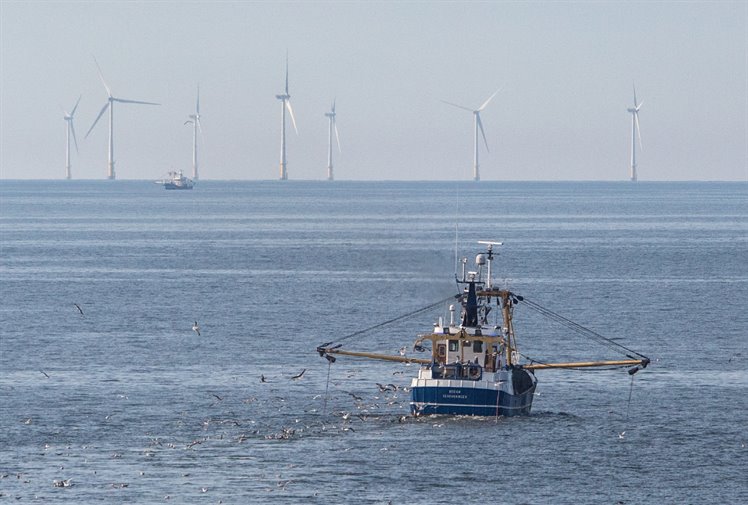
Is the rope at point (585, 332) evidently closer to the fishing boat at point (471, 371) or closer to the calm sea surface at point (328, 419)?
the calm sea surface at point (328, 419)

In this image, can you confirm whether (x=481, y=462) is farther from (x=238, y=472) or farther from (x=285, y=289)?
(x=285, y=289)

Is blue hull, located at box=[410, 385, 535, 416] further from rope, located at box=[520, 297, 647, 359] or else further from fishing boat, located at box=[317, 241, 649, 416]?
rope, located at box=[520, 297, 647, 359]

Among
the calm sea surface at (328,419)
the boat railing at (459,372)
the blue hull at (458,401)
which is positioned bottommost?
the calm sea surface at (328,419)

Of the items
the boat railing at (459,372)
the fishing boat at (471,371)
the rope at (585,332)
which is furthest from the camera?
the rope at (585,332)

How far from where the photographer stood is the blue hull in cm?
9119

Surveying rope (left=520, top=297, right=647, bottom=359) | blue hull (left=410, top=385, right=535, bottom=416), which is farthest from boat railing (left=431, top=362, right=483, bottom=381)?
rope (left=520, top=297, right=647, bottom=359)

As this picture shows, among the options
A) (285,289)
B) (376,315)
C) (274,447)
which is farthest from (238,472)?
(285,289)

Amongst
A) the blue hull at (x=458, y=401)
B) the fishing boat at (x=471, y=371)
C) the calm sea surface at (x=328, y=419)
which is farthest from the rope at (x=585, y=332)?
the blue hull at (x=458, y=401)

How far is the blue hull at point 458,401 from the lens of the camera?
91.2m

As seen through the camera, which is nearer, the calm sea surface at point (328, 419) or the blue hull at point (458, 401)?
the calm sea surface at point (328, 419)

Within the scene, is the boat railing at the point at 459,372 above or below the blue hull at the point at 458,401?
above

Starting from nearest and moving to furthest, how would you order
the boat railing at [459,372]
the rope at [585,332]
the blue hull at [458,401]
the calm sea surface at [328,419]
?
1. the calm sea surface at [328,419]
2. the blue hull at [458,401]
3. the boat railing at [459,372]
4. the rope at [585,332]

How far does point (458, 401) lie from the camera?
91438 mm

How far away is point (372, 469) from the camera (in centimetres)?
7925
